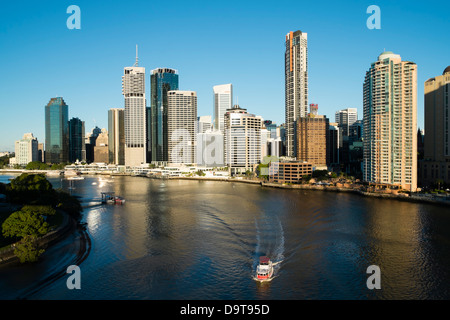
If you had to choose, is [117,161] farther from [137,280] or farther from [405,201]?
[137,280]

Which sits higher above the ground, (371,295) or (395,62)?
(395,62)

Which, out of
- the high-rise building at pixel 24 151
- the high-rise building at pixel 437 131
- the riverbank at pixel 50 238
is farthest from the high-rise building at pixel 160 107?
the riverbank at pixel 50 238

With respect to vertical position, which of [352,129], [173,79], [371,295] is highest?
[173,79]

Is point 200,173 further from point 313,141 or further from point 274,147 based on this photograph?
point 274,147

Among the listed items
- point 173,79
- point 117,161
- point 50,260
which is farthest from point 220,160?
point 50,260
